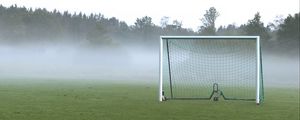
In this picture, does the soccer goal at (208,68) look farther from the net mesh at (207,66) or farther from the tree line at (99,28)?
the tree line at (99,28)

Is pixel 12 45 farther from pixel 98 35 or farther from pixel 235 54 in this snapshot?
pixel 235 54

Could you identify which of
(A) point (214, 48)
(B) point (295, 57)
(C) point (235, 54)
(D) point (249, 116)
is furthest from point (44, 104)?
(B) point (295, 57)

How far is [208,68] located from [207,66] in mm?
121

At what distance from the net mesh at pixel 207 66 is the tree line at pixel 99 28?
39.9 meters

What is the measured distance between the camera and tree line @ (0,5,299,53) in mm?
69062

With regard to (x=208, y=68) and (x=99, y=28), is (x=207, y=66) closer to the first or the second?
(x=208, y=68)

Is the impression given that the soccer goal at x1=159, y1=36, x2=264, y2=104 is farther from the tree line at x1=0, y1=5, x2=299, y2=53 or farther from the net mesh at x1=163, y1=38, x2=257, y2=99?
the tree line at x1=0, y1=5, x2=299, y2=53

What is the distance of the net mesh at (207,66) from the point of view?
74.9 ft

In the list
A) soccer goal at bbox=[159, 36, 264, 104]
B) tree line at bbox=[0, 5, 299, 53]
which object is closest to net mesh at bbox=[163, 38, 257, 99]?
soccer goal at bbox=[159, 36, 264, 104]

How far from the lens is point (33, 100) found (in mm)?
17234

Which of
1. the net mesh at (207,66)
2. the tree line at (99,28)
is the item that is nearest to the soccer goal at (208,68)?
the net mesh at (207,66)

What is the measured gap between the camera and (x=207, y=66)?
26.4 meters

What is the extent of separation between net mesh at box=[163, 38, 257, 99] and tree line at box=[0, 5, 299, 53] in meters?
39.9

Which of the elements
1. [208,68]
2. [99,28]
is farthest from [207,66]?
[99,28]
